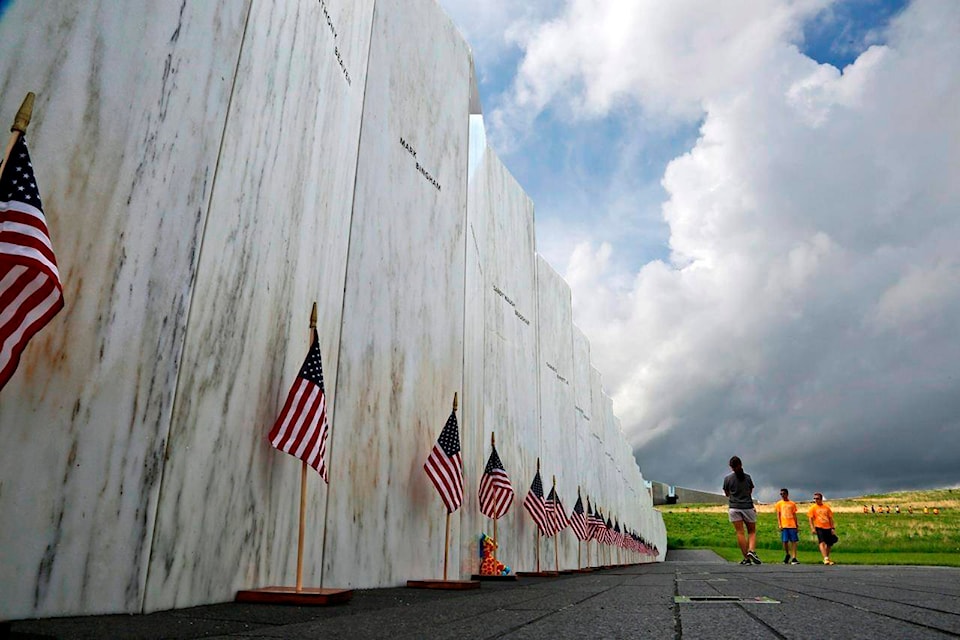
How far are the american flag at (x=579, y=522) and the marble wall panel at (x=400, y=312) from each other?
28.8 feet

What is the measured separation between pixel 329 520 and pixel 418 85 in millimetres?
6540

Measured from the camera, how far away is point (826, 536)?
1591cm

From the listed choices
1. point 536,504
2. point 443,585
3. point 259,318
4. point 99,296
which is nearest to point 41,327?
point 99,296

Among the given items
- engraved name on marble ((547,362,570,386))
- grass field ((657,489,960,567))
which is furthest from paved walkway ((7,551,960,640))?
engraved name on marble ((547,362,570,386))

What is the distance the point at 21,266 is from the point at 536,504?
1161 centimetres

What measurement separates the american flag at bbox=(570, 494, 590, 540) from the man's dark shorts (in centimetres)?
611

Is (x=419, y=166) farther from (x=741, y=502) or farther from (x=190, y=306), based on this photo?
(x=741, y=502)

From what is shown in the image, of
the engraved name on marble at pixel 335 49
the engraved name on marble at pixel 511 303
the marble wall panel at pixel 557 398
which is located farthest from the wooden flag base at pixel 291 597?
the marble wall panel at pixel 557 398

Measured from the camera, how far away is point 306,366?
5441 millimetres

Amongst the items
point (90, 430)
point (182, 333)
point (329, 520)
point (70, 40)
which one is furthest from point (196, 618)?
point (70, 40)

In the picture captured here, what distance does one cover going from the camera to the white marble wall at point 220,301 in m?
3.61

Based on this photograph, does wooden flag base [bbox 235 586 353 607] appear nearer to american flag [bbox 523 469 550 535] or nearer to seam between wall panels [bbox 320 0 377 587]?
seam between wall panels [bbox 320 0 377 587]

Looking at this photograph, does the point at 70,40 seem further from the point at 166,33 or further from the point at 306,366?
the point at 306,366

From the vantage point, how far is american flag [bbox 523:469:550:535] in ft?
43.8
